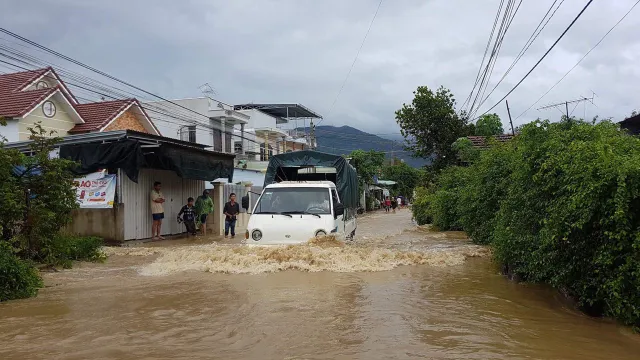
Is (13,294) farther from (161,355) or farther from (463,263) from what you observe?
(463,263)

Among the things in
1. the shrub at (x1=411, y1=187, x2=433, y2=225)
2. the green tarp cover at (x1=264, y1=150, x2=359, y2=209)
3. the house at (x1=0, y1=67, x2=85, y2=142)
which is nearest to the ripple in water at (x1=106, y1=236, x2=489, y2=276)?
the green tarp cover at (x1=264, y1=150, x2=359, y2=209)

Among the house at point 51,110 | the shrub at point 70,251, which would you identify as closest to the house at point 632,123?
the shrub at point 70,251

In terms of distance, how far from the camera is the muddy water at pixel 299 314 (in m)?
4.98

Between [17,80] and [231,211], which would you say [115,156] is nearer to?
[231,211]

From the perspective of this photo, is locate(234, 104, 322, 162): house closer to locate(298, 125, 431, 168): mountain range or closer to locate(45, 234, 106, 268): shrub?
locate(298, 125, 431, 168): mountain range

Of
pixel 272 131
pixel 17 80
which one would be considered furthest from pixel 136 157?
pixel 272 131

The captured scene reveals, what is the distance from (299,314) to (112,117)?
70.7 ft

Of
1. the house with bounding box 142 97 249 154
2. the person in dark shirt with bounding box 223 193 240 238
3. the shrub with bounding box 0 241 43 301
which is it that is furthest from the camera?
the house with bounding box 142 97 249 154

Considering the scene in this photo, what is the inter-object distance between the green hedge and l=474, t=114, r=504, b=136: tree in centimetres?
2095

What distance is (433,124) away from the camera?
2694 centimetres

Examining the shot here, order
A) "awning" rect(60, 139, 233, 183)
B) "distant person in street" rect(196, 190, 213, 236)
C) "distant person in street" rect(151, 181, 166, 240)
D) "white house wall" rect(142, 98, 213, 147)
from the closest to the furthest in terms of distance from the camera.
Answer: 1. "awning" rect(60, 139, 233, 183)
2. "distant person in street" rect(151, 181, 166, 240)
3. "distant person in street" rect(196, 190, 213, 236)
4. "white house wall" rect(142, 98, 213, 147)

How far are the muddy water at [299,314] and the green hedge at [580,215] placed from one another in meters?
0.46

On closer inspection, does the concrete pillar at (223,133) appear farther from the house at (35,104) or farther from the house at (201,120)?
the house at (35,104)

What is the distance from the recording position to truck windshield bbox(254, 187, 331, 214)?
→ 10.9m
